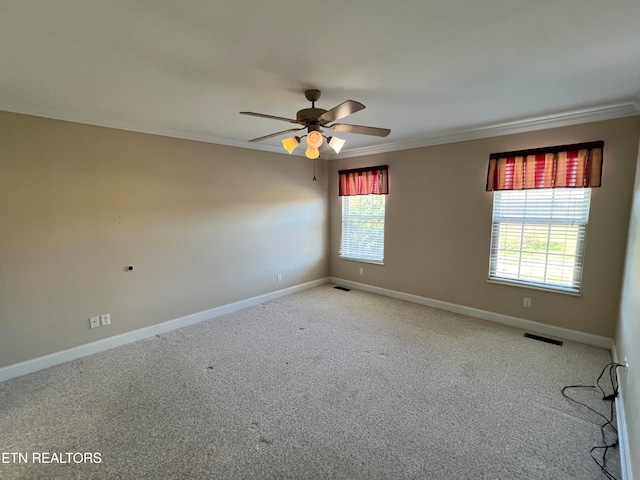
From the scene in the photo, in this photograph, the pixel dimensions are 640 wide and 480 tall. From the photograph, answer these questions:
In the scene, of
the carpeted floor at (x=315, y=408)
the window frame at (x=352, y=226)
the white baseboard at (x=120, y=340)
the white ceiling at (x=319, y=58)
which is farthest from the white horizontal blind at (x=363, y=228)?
the white ceiling at (x=319, y=58)

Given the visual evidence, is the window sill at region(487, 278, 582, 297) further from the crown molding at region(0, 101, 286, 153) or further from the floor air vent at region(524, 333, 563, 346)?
the crown molding at region(0, 101, 286, 153)

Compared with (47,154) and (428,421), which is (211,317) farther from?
(428,421)

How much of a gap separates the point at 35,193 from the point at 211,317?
2377 mm

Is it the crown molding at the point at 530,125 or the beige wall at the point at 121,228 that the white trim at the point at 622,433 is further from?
the beige wall at the point at 121,228

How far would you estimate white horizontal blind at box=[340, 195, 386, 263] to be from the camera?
16.4 ft

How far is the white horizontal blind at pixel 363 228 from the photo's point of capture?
5000 mm

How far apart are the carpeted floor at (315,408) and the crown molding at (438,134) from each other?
8.09 feet

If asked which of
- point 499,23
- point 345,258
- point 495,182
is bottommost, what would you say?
point 345,258

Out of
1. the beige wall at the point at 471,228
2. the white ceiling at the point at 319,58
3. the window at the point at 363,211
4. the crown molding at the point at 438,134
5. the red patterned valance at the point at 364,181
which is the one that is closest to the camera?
the white ceiling at the point at 319,58

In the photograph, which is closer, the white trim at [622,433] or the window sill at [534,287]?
the white trim at [622,433]

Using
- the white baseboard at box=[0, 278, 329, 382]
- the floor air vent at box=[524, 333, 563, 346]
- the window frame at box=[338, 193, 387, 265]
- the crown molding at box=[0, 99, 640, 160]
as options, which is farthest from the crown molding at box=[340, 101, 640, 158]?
the white baseboard at box=[0, 278, 329, 382]

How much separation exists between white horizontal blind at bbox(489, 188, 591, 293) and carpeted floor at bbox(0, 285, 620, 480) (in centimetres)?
75

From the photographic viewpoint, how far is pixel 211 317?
4105mm

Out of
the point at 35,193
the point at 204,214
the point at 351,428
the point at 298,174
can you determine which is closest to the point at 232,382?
the point at 351,428
